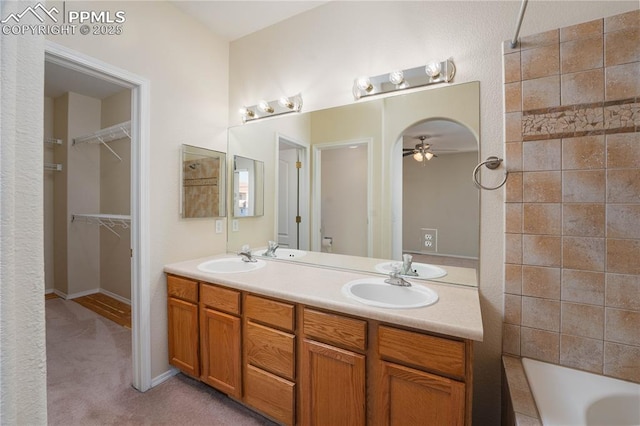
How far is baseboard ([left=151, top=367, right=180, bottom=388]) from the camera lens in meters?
2.01

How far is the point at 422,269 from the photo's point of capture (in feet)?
5.78

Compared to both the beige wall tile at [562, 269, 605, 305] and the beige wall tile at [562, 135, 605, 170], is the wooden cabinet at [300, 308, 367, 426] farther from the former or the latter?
the beige wall tile at [562, 135, 605, 170]

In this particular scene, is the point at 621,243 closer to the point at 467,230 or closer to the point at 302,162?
the point at 467,230

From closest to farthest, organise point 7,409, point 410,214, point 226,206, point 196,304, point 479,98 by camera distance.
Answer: point 7,409
point 479,98
point 410,214
point 196,304
point 226,206

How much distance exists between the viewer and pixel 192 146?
2.26 metres

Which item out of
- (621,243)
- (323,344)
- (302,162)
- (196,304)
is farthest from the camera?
(302,162)

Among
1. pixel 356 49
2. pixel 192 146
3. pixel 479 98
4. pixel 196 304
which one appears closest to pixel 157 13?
pixel 192 146

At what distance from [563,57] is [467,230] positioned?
96cm

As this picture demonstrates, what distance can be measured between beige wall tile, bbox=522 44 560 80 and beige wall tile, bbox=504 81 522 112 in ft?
0.17

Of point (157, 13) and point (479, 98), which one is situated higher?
point (157, 13)

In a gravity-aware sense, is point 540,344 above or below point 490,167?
below

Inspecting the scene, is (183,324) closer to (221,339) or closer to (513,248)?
(221,339)

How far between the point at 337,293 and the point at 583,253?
47.1 inches

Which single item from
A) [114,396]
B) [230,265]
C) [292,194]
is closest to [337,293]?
[292,194]
